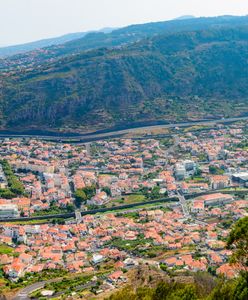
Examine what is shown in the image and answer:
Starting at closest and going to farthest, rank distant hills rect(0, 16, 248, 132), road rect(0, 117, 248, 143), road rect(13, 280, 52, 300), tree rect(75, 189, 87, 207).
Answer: road rect(13, 280, 52, 300), tree rect(75, 189, 87, 207), road rect(0, 117, 248, 143), distant hills rect(0, 16, 248, 132)

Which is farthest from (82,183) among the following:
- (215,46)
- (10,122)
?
(215,46)

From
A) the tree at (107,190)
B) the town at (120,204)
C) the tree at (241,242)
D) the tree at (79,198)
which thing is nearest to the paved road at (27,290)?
A: the town at (120,204)

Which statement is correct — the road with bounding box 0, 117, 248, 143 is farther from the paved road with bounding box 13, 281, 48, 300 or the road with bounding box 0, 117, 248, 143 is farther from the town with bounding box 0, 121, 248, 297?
the paved road with bounding box 13, 281, 48, 300

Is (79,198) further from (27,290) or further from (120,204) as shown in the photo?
(27,290)

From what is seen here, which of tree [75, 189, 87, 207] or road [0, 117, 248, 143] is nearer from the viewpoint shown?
tree [75, 189, 87, 207]

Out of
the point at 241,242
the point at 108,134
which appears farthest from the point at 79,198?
the point at 241,242

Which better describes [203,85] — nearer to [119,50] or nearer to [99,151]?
[119,50]

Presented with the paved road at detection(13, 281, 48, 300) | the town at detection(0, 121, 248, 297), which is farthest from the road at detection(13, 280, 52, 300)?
the town at detection(0, 121, 248, 297)
